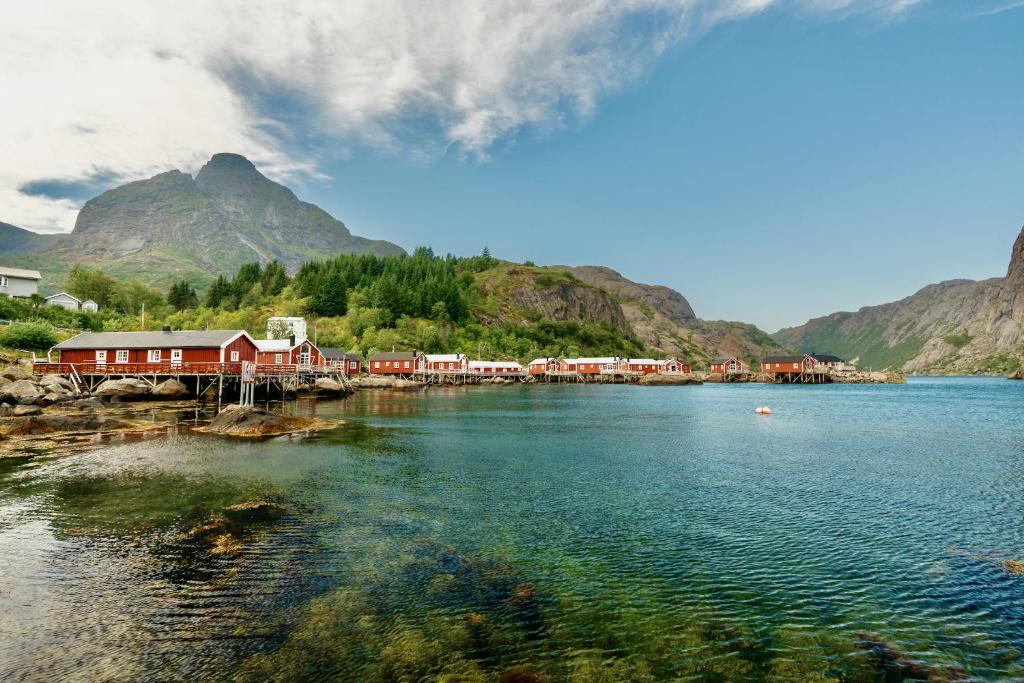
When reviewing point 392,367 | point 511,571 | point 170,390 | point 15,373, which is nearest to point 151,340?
point 170,390

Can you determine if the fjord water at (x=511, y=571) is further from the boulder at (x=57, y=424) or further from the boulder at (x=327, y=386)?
the boulder at (x=327, y=386)

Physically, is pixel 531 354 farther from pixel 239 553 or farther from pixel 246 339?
pixel 239 553

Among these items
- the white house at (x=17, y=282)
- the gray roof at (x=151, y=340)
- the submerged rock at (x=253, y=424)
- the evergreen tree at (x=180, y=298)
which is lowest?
the submerged rock at (x=253, y=424)

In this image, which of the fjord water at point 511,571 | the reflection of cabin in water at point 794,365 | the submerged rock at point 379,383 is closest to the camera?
the fjord water at point 511,571

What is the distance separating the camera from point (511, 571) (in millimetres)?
13422

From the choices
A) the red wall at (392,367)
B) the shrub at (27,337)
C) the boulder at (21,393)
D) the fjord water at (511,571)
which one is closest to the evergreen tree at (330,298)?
the red wall at (392,367)

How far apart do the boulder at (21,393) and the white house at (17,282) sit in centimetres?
6109

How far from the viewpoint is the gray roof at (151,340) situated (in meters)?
59.2

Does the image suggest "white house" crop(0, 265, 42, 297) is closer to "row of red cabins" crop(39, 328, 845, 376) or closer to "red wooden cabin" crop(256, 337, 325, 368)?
"row of red cabins" crop(39, 328, 845, 376)

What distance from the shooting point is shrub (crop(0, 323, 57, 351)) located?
65000 mm

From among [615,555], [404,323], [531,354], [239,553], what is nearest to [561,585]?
[615,555]

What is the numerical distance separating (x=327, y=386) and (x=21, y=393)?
114 ft

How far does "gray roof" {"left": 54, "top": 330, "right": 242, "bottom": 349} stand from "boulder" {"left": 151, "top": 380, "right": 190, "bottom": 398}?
4.34 metres

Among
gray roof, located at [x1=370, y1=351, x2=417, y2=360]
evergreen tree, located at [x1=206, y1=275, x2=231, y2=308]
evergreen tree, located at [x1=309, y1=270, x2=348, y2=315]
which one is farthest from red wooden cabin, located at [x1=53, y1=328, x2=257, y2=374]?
evergreen tree, located at [x1=206, y1=275, x2=231, y2=308]
